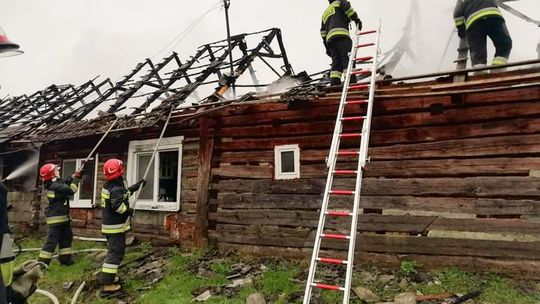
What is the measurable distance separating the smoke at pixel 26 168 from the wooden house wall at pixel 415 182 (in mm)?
7148

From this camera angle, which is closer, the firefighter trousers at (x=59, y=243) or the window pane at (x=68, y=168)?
the firefighter trousers at (x=59, y=243)

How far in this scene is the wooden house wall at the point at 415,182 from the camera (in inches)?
211

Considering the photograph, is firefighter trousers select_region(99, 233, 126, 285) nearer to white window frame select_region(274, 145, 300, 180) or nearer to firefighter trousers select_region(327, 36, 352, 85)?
white window frame select_region(274, 145, 300, 180)

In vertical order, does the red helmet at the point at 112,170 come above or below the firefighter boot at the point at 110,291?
above

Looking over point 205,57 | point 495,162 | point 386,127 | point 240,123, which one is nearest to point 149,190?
point 240,123

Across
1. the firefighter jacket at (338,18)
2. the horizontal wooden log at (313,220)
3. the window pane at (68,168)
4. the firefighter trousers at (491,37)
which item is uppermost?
the firefighter jacket at (338,18)

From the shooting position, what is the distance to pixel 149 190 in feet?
30.5

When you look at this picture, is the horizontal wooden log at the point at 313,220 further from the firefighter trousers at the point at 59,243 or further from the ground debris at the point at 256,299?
the firefighter trousers at the point at 59,243

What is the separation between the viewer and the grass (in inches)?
201

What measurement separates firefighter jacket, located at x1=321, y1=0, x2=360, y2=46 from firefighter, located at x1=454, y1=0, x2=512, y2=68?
189 cm

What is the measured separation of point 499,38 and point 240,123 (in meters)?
4.77

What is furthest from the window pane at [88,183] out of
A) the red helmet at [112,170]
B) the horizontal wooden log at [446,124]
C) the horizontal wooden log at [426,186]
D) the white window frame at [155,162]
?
the horizontal wooden log at [446,124]

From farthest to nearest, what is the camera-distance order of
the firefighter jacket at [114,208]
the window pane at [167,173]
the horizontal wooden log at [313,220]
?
the window pane at [167,173] → the firefighter jacket at [114,208] → the horizontal wooden log at [313,220]

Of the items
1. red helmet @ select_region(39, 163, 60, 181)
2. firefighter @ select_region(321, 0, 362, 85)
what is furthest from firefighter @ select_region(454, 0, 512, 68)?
red helmet @ select_region(39, 163, 60, 181)
